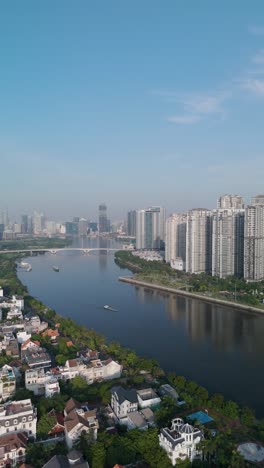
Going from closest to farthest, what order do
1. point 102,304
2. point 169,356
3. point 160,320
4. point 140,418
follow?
1. point 140,418
2. point 169,356
3. point 160,320
4. point 102,304

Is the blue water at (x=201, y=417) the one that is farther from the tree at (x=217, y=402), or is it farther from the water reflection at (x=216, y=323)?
the water reflection at (x=216, y=323)

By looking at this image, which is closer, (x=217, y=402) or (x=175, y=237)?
(x=217, y=402)

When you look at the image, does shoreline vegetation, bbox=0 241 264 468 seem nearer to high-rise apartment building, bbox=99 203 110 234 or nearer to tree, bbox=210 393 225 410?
tree, bbox=210 393 225 410

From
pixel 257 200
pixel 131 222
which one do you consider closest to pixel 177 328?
pixel 257 200

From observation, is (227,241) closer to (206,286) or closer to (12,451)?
(206,286)

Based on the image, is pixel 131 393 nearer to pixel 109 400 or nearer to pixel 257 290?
pixel 109 400

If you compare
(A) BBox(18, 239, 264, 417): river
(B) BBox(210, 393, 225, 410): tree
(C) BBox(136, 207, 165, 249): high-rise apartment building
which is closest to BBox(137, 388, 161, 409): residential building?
(B) BBox(210, 393, 225, 410): tree

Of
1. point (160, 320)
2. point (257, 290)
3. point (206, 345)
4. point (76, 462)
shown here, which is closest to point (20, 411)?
point (76, 462)
